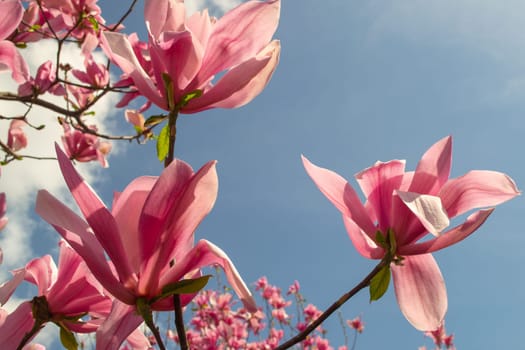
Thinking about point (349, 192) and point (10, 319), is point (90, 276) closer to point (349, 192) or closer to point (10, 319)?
point (10, 319)

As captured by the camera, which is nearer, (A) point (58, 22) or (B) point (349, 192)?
(B) point (349, 192)

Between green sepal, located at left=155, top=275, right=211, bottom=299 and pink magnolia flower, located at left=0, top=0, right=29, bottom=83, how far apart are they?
82 cm

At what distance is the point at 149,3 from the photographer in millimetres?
992

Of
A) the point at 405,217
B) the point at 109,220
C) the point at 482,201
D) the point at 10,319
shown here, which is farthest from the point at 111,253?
the point at 482,201

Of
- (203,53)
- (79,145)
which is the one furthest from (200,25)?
(79,145)

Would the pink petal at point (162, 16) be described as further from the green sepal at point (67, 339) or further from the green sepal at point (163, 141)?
the green sepal at point (67, 339)

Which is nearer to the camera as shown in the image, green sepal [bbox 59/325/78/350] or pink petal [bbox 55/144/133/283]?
pink petal [bbox 55/144/133/283]

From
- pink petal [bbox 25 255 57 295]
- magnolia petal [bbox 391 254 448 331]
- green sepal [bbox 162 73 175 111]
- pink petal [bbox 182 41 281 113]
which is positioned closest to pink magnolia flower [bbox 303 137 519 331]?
magnolia petal [bbox 391 254 448 331]

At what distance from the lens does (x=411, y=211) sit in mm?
992

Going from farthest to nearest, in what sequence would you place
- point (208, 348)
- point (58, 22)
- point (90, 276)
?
point (208, 348) → point (58, 22) → point (90, 276)

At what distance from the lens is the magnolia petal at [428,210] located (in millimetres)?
869

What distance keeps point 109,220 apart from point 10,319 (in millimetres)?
399

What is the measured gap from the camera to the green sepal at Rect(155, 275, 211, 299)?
0.80m

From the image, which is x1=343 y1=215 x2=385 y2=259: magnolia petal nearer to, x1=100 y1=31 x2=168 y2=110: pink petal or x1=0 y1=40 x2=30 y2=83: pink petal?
x1=100 y1=31 x2=168 y2=110: pink petal
